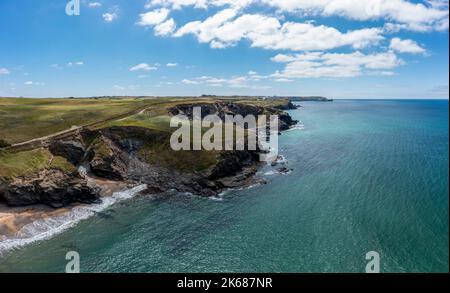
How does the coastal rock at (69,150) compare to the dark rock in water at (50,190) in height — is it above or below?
above

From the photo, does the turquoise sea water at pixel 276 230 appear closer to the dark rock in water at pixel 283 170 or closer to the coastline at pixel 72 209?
the coastline at pixel 72 209

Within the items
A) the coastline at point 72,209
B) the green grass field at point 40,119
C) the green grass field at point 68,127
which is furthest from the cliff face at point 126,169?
the green grass field at point 40,119

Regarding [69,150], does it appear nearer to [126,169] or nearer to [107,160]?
[107,160]

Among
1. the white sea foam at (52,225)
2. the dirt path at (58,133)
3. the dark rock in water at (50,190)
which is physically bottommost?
the white sea foam at (52,225)

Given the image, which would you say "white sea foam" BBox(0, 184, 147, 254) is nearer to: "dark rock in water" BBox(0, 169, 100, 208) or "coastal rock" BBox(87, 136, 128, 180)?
"dark rock in water" BBox(0, 169, 100, 208)

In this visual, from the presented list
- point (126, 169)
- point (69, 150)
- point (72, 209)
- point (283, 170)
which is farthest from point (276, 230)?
point (69, 150)

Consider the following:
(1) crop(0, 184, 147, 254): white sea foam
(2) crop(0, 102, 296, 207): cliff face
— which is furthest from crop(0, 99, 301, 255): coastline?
(2) crop(0, 102, 296, 207): cliff face
